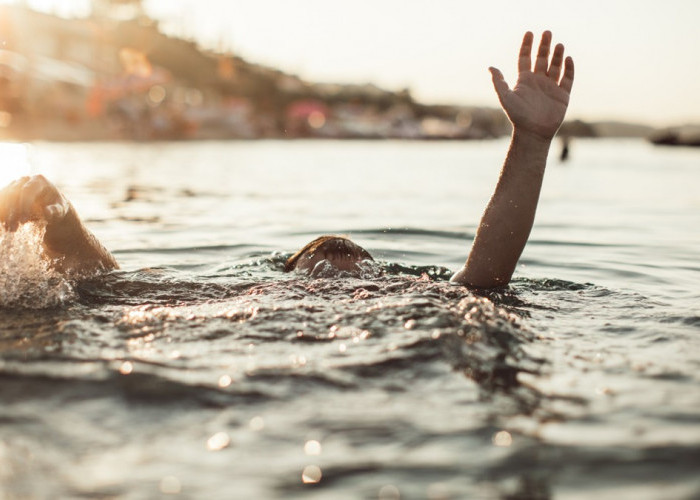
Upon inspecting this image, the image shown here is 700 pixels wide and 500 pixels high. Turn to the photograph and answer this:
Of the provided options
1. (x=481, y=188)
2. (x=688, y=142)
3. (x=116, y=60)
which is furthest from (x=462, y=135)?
(x=481, y=188)

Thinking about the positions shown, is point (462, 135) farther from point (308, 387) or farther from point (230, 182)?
point (308, 387)

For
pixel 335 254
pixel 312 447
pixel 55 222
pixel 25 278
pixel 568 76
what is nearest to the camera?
pixel 312 447

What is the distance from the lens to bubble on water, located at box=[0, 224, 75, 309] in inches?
157

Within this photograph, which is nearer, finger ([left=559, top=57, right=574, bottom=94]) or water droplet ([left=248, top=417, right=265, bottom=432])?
water droplet ([left=248, top=417, right=265, bottom=432])

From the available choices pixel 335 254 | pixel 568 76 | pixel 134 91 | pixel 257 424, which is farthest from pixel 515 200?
pixel 134 91

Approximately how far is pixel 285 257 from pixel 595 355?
10.4 feet

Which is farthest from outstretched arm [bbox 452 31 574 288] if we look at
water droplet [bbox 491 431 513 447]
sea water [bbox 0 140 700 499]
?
water droplet [bbox 491 431 513 447]

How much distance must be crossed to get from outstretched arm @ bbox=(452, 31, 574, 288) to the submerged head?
80 cm

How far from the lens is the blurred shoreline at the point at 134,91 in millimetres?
27759

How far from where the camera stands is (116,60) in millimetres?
Result: 57844

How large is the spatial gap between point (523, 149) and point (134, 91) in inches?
1373

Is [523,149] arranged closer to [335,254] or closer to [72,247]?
[335,254]

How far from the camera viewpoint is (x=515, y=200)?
4.31 metres

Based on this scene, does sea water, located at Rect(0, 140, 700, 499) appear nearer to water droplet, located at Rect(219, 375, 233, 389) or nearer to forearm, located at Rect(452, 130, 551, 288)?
water droplet, located at Rect(219, 375, 233, 389)
